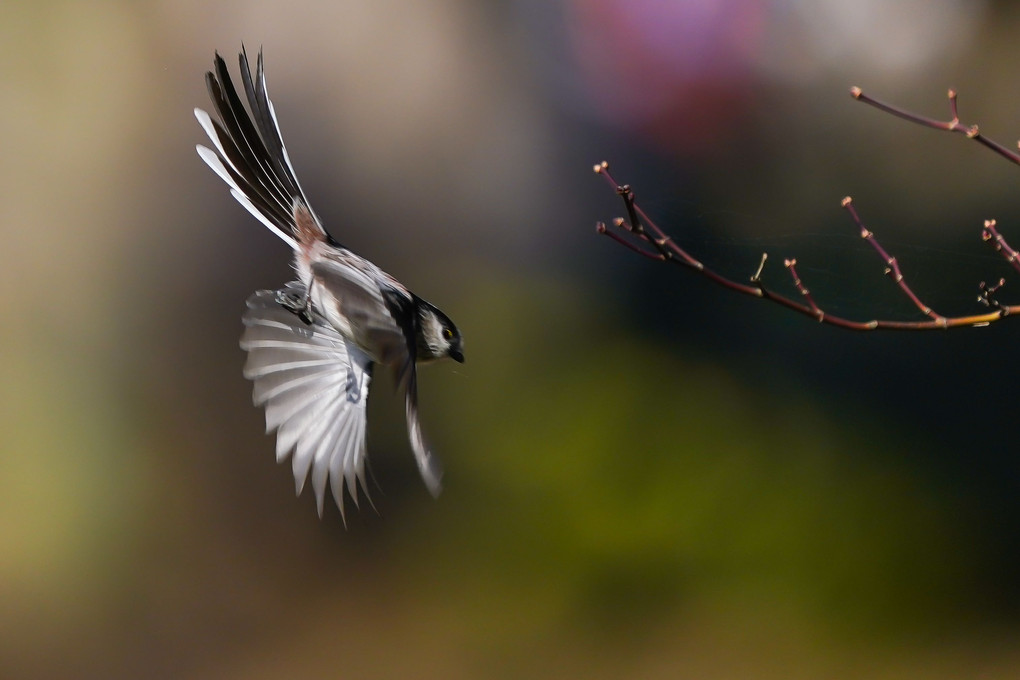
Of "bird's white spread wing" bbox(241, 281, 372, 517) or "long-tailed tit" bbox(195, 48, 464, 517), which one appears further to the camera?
"bird's white spread wing" bbox(241, 281, 372, 517)

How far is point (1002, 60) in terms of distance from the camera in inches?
45.4

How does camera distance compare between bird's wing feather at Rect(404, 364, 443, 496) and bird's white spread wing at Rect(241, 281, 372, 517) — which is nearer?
bird's wing feather at Rect(404, 364, 443, 496)

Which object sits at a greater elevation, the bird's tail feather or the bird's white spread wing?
the bird's tail feather

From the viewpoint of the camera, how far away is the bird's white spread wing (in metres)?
0.54

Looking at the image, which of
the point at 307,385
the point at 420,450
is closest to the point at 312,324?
the point at 307,385

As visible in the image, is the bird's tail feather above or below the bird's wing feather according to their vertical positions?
above

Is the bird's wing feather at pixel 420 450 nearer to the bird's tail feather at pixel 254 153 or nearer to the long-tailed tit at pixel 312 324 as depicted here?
the long-tailed tit at pixel 312 324

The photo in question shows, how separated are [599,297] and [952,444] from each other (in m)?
0.54

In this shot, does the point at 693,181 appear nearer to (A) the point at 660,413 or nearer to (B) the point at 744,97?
(B) the point at 744,97

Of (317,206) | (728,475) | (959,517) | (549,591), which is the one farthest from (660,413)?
(317,206)

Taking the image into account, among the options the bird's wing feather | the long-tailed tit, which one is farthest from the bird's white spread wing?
the bird's wing feather

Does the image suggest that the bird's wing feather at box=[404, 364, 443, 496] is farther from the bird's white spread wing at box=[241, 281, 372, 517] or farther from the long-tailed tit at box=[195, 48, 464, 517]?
the bird's white spread wing at box=[241, 281, 372, 517]

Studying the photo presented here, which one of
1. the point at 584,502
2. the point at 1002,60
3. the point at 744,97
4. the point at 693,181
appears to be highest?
the point at 1002,60

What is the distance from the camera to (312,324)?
54cm
